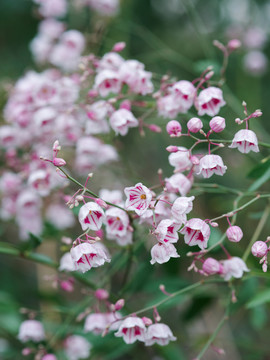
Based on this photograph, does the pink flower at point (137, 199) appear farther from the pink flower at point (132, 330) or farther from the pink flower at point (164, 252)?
the pink flower at point (132, 330)

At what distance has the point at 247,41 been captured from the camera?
9.28ft

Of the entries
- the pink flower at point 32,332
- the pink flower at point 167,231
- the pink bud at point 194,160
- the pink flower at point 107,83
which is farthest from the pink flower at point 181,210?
the pink flower at point 32,332

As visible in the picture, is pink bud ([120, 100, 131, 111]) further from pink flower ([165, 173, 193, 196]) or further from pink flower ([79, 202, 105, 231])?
pink flower ([79, 202, 105, 231])

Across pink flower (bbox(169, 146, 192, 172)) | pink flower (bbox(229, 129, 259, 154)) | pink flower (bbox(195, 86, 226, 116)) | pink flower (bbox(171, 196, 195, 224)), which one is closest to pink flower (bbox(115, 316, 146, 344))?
pink flower (bbox(171, 196, 195, 224))

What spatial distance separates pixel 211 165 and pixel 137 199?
21cm

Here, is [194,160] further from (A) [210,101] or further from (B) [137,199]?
(A) [210,101]

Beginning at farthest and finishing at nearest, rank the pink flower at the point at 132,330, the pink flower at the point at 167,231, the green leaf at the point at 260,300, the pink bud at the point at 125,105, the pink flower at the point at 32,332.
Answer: the pink flower at the point at 32,332 < the pink bud at the point at 125,105 < the green leaf at the point at 260,300 < the pink flower at the point at 132,330 < the pink flower at the point at 167,231

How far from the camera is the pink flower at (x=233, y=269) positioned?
1.31m

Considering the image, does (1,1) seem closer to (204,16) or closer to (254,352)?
(204,16)

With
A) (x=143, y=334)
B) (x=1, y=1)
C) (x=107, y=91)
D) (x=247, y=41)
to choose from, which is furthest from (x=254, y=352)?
(x=1, y=1)

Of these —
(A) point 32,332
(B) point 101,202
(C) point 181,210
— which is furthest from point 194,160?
(A) point 32,332

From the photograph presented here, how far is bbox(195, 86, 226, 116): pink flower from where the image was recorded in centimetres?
138

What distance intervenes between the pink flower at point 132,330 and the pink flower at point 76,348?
0.54 metres

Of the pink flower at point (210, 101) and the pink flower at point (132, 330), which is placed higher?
the pink flower at point (210, 101)
